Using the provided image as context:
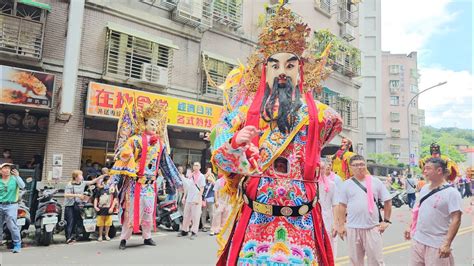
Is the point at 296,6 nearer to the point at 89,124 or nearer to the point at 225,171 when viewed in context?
the point at 89,124

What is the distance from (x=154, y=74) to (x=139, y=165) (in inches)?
267

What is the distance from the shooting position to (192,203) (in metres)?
8.97

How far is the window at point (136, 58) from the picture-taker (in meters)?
12.2

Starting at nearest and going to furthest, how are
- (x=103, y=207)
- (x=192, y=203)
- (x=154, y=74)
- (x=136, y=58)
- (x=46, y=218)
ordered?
1. (x=46, y=218)
2. (x=103, y=207)
3. (x=192, y=203)
4. (x=136, y=58)
5. (x=154, y=74)

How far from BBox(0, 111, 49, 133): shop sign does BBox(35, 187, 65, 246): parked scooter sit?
5.59 m

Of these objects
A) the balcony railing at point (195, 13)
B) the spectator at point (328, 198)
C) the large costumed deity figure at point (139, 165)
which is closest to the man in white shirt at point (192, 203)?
the large costumed deity figure at point (139, 165)

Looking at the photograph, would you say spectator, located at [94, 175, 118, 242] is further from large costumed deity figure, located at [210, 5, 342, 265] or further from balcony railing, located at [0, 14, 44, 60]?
large costumed deity figure, located at [210, 5, 342, 265]

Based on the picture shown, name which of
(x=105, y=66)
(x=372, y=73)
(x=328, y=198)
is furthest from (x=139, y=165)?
(x=372, y=73)

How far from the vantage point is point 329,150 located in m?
22.4

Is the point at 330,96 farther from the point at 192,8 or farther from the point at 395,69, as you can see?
the point at 395,69

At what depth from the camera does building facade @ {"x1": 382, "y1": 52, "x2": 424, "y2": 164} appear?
44.4 metres

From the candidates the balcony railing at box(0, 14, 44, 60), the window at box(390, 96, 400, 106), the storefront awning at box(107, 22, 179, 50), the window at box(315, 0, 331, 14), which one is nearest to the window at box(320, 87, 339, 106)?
the window at box(315, 0, 331, 14)

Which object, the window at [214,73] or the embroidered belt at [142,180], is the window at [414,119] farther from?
the embroidered belt at [142,180]

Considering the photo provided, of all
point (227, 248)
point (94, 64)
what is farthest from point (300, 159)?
point (94, 64)
